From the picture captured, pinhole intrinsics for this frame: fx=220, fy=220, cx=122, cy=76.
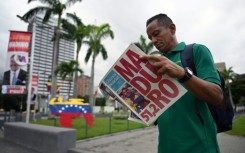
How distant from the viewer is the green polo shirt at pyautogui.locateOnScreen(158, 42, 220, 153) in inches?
57.6

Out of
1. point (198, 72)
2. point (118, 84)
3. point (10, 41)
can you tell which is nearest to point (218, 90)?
point (198, 72)

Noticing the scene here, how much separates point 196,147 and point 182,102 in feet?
1.02

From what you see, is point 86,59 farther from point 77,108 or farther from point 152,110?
point 152,110

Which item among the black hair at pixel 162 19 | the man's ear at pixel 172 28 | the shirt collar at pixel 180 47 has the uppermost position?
the black hair at pixel 162 19

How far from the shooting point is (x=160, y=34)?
1.75 metres

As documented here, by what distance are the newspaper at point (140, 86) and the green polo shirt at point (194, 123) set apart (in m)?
0.15

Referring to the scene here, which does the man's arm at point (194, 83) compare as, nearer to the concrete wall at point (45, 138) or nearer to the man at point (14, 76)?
the concrete wall at point (45, 138)

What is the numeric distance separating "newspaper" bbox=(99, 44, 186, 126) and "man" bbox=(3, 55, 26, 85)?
12.9 m

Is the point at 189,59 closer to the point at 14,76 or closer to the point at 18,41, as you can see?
the point at 18,41

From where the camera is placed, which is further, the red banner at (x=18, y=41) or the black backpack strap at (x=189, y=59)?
the red banner at (x=18, y=41)

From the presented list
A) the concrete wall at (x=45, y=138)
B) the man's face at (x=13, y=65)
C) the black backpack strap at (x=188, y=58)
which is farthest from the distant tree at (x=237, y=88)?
the black backpack strap at (x=188, y=58)

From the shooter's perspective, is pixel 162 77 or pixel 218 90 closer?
pixel 218 90

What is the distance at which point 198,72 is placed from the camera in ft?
4.85

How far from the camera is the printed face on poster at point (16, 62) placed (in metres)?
12.8
